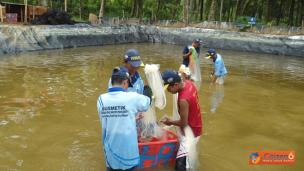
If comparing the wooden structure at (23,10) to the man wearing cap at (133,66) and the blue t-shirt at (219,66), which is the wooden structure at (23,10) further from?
the man wearing cap at (133,66)

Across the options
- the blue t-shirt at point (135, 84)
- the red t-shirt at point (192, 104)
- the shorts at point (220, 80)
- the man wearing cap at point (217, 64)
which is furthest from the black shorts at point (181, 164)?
the shorts at point (220, 80)

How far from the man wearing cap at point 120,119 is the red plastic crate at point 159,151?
0.93m

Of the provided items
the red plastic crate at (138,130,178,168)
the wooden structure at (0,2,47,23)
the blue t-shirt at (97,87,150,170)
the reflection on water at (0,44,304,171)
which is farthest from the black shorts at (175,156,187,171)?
the wooden structure at (0,2,47,23)

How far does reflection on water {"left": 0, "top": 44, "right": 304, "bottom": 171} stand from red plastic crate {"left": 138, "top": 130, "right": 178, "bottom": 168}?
804 millimetres

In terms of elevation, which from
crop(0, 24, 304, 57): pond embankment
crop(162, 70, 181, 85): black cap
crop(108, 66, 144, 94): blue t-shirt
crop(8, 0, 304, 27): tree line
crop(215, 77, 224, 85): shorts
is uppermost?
crop(8, 0, 304, 27): tree line

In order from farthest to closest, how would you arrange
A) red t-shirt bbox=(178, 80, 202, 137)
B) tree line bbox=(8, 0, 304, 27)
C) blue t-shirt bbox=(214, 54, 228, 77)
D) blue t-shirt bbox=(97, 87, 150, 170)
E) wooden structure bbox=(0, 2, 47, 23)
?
1. tree line bbox=(8, 0, 304, 27)
2. wooden structure bbox=(0, 2, 47, 23)
3. blue t-shirt bbox=(214, 54, 228, 77)
4. red t-shirt bbox=(178, 80, 202, 137)
5. blue t-shirt bbox=(97, 87, 150, 170)

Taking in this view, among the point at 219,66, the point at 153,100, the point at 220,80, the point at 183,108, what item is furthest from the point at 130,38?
the point at 183,108

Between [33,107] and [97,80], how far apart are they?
379 centimetres

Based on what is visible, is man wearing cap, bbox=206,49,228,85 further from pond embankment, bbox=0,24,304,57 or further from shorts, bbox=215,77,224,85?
pond embankment, bbox=0,24,304,57

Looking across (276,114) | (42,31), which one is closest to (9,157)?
(276,114)

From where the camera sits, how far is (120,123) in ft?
13.1

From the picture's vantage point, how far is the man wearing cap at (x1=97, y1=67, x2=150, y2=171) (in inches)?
155

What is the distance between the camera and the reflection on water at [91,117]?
6285mm

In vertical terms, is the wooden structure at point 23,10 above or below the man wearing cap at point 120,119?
above
